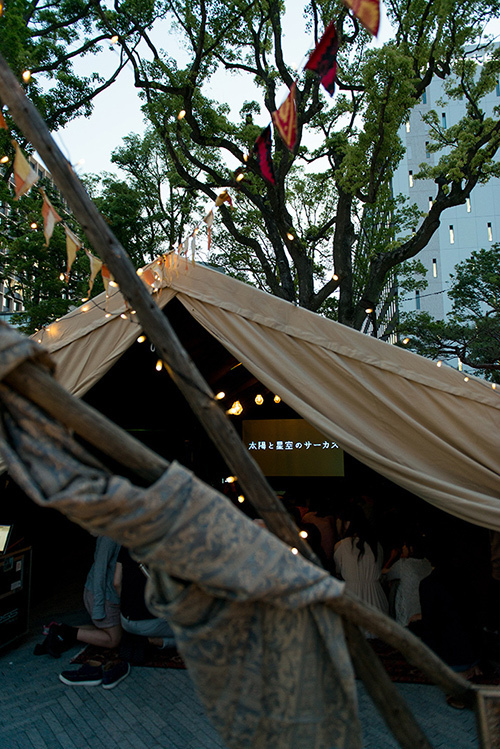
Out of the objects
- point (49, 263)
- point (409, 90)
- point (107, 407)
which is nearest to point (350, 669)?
point (107, 407)

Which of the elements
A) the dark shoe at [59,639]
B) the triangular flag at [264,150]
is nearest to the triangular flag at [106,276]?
the triangular flag at [264,150]

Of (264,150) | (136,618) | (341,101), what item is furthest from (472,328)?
(136,618)

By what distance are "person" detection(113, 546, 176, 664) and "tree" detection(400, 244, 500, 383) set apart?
13928 mm

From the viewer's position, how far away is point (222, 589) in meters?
1.46

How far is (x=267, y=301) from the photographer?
3.41 m

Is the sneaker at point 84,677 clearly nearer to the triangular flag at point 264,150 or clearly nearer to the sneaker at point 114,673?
the sneaker at point 114,673

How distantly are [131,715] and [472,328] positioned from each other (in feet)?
58.6

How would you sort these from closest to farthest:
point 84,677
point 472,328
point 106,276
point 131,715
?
point 106,276 < point 131,715 < point 84,677 < point 472,328

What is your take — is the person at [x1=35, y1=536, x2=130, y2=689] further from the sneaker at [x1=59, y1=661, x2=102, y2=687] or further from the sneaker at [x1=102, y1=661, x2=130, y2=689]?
the sneaker at [x1=59, y1=661, x2=102, y2=687]

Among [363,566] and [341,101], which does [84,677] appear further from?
[341,101]

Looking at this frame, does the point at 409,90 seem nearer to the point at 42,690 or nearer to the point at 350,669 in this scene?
the point at 350,669

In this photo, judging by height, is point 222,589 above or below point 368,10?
below

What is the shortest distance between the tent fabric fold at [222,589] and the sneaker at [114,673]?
2.82 meters

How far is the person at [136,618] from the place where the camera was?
416 cm
